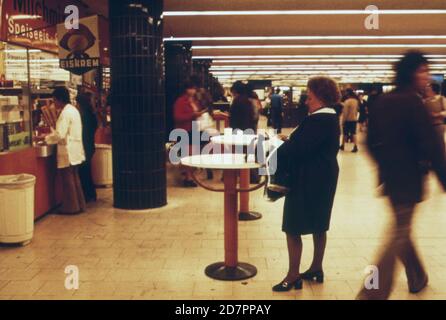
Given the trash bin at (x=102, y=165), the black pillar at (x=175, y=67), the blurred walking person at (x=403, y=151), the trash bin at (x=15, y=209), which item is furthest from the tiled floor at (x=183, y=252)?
the black pillar at (x=175, y=67)

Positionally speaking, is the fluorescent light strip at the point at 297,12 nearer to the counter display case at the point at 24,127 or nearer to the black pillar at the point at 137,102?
the black pillar at the point at 137,102

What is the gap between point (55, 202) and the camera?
630 cm

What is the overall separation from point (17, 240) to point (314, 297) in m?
2.79

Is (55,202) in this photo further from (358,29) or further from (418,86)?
(358,29)

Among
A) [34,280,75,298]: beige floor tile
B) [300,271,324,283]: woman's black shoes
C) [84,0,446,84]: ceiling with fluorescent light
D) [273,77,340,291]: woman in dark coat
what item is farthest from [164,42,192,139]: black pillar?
[273,77,340,291]: woman in dark coat

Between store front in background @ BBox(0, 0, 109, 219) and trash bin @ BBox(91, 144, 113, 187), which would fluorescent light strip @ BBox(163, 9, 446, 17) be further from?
trash bin @ BBox(91, 144, 113, 187)

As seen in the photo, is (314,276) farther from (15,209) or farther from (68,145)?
(68,145)

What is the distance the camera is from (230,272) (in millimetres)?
3977

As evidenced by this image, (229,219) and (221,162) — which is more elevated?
(221,162)

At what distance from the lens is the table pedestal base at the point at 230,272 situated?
392 centimetres

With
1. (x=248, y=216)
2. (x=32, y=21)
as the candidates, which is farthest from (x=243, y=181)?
(x=32, y=21)

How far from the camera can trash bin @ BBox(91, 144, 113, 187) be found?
7.55m

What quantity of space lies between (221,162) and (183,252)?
112 centimetres

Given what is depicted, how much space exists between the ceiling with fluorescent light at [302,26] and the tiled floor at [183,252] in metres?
3.54
